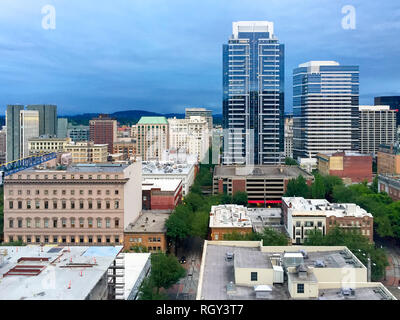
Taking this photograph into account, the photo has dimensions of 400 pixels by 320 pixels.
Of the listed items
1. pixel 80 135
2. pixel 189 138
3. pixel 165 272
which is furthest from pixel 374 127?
pixel 165 272

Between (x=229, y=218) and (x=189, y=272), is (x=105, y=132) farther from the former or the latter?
(x=189, y=272)

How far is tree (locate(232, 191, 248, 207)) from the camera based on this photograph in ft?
44.2

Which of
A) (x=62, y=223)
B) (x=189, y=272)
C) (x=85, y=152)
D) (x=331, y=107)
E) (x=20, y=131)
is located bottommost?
(x=189, y=272)

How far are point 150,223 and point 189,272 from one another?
185 cm

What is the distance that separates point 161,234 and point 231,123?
39.8ft

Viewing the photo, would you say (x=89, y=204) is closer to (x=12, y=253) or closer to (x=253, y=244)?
(x=12, y=253)

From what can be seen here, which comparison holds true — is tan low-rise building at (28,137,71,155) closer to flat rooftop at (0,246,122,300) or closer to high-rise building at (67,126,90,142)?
high-rise building at (67,126,90,142)

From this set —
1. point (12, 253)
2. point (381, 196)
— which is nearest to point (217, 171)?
point (381, 196)

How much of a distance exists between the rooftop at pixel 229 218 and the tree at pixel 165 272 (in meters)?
2.19

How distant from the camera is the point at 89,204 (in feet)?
29.0

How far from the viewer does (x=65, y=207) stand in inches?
347

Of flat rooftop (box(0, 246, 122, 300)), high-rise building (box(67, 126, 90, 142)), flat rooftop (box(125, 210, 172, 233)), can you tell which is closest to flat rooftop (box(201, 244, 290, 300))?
flat rooftop (box(0, 246, 122, 300))

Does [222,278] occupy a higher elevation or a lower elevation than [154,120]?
lower

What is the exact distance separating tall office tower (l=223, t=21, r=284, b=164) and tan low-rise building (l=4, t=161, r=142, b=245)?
11673 mm
